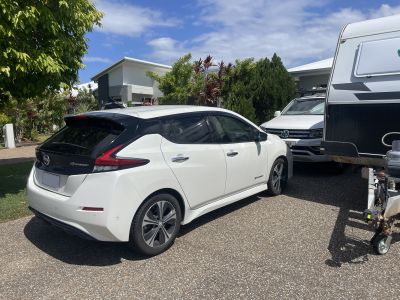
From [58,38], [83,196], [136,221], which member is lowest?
[136,221]

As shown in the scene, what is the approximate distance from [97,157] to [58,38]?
10.3 ft

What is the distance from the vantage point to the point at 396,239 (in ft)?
15.0

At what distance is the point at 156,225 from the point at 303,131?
15.3 feet

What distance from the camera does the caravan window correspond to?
5137mm

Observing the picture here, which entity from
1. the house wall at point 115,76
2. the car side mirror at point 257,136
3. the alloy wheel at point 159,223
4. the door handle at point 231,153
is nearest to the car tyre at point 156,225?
the alloy wheel at point 159,223

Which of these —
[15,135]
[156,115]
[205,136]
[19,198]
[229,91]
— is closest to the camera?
[156,115]

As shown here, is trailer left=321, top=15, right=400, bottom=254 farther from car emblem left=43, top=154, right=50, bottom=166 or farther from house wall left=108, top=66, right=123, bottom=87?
house wall left=108, top=66, right=123, bottom=87

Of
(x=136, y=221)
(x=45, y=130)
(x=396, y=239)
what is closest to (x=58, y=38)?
(x=136, y=221)

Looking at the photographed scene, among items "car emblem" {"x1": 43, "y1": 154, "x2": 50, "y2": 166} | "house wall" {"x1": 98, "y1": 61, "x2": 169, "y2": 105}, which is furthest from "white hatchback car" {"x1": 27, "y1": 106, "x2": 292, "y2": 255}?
"house wall" {"x1": 98, "y1": 61, "x2": 169, "y2": 105}

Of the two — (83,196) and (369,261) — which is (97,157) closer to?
(83,196)

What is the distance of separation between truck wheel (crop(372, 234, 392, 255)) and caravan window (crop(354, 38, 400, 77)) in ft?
7.69

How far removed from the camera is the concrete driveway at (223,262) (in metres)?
3.49

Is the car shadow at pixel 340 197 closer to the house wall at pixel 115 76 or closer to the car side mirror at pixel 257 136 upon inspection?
the car side mirror at pixel 257 136

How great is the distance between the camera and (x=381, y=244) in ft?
13.5
